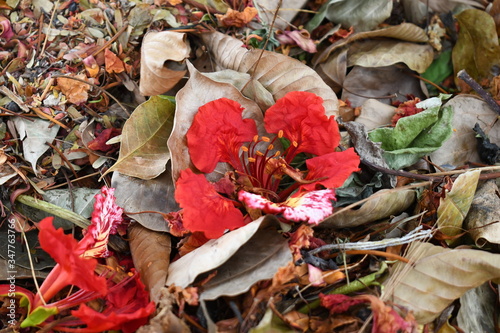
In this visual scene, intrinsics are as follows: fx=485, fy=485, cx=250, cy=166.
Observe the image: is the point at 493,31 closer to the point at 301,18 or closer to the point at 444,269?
the point at 301,18

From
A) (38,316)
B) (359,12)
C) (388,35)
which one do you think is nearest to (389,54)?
(388,35)

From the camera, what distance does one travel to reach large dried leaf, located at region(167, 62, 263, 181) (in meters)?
1.25

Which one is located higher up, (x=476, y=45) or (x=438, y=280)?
(x=476, y=45)

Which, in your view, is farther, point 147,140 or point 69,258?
point 147,140

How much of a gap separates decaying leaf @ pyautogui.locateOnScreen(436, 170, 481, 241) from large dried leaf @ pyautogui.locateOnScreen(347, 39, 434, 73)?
1.76ft

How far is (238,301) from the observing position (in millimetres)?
1138

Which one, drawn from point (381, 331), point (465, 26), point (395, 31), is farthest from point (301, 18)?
point (381, 331)

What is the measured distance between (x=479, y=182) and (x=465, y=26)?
2.14 ft

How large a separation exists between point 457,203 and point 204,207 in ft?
2.16

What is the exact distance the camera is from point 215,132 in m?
1.27

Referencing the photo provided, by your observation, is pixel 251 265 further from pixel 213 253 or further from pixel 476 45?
pixel 476 45

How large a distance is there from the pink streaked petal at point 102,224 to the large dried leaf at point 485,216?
0.93 metres

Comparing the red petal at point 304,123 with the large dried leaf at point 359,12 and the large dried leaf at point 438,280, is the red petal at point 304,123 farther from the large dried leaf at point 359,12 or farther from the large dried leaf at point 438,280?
the large dried leaf at point 359,12

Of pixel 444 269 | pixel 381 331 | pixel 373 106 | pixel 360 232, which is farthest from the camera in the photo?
pixel 373 106
